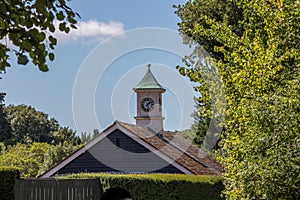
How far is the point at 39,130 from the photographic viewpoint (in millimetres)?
79375

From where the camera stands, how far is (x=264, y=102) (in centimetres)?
817

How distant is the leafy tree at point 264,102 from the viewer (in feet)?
26.3

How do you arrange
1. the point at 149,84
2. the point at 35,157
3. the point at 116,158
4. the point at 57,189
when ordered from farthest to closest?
the point at 35,157 → the point at 149,84 → the point at 116,158 → the point at 57,189

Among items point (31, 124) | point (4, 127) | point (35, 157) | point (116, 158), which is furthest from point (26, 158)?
point (31, 124)

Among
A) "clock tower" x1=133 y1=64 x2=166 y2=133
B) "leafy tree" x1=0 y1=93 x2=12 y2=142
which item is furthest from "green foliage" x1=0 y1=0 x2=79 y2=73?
"leafy tree" x1=0 y1=93 x2=12 y2=142

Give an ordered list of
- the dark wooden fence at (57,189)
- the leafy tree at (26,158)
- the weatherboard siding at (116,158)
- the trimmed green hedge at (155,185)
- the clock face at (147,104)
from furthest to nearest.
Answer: the leafy tree at (26,158)
the clock face at (147,104)
the weatherboard siding at (116,158)
the trimmed green hedge at (155,185)
the dark wooden fence at (57,189)

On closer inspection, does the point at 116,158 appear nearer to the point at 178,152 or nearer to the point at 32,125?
A: the point at 178,152

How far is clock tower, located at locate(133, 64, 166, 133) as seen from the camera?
33219 millimetres

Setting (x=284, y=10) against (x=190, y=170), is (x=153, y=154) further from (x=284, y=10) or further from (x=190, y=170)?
(x=284, y=10)

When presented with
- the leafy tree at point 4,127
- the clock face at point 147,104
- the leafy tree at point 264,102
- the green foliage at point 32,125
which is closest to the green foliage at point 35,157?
the clock face at point 147,104

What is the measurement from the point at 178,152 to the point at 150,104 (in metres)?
6.51

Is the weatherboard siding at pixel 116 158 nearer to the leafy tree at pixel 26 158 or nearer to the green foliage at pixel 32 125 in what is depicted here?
the leafy tree at pixel 26 158

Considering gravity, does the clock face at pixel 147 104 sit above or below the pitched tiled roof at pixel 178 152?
above

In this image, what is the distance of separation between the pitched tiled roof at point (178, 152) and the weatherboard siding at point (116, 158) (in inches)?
18.7
